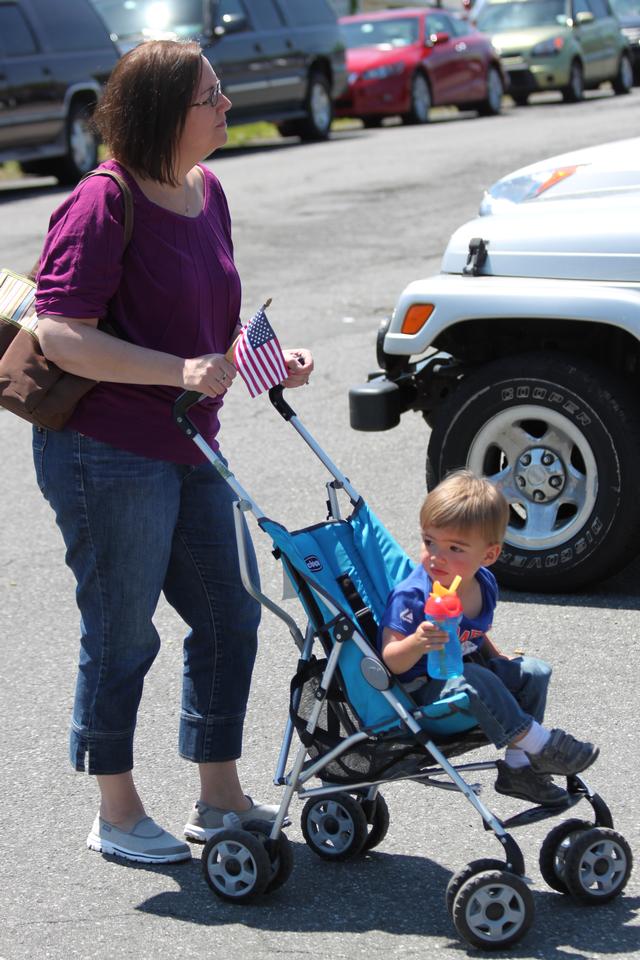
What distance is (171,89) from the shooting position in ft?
11.6

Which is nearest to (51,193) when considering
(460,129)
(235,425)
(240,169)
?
(240,169)

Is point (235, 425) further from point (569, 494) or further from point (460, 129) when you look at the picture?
point (460, 129)

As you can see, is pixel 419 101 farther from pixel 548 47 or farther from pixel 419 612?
pixel 419 612

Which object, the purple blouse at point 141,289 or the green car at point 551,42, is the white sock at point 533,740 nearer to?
the purple blouse at point 141,289

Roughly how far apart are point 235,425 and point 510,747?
497cm

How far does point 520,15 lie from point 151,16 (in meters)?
8.57

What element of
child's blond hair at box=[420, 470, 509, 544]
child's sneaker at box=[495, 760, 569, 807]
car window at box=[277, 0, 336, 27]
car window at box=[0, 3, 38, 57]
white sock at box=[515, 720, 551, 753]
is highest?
car window at box=[0, 3, 38, 57]

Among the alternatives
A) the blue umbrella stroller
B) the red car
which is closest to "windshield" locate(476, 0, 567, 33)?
the red car

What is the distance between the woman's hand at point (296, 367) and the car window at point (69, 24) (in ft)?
43.9

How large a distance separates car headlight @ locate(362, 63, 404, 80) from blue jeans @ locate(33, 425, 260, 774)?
18427 millimetres

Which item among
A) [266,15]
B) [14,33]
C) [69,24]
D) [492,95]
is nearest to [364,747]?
[14,33]

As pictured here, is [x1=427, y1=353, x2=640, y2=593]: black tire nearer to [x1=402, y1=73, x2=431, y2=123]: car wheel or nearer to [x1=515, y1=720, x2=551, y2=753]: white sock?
[x1=515, y1=720, x2=551, y2=753]: white sock

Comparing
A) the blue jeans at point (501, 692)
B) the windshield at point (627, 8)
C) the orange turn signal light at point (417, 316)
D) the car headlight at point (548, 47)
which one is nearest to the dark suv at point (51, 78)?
the car headlight at point (548, 47)

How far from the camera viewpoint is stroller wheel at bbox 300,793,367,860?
3801 millimetres
